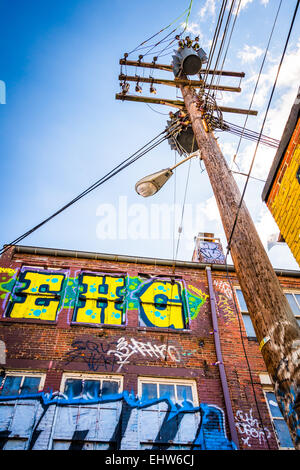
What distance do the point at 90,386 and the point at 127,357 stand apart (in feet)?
3.64

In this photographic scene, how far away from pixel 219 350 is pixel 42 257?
19.3 ft

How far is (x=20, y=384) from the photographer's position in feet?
24.0

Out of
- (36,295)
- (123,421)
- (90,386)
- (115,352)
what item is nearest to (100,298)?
(115,352)

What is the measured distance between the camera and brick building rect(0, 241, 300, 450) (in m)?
6.91

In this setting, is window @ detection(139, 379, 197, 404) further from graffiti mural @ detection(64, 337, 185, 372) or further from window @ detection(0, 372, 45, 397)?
window @ detection(0, 372, 45, 397)

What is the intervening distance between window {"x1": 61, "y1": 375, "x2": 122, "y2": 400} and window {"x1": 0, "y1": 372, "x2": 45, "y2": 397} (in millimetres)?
593

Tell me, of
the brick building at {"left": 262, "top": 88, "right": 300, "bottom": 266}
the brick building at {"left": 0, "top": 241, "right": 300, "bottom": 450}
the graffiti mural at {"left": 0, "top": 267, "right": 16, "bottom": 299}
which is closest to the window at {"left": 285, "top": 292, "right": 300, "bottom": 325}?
the brick building at {"left": 0, "top": 241, "right": 300, "bottom": 450}

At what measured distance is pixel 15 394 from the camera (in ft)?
23.4

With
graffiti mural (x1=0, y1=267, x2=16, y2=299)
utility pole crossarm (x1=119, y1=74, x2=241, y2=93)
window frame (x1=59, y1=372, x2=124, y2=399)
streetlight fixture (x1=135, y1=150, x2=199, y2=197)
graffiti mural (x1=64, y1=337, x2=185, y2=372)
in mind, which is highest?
utility pole crossarm (x1=119, y1=74, x2=241, y2=93)

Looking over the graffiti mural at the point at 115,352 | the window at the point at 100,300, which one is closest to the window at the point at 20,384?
the graffiti mural at the point at 115,352

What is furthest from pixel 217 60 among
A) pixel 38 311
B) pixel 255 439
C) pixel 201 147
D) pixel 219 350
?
pixel 255 439

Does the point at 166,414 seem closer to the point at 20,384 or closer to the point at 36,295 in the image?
the point at 20,384

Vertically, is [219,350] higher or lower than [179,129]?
lower
